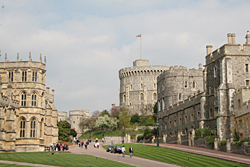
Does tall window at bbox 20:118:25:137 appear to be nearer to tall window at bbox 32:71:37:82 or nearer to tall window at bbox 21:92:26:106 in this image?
tall window at bbox 21:92:26:106

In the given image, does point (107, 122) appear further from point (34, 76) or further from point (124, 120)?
point (34, 76)

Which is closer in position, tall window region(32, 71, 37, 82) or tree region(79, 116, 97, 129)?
tall window region(32, 71, 37, 82)

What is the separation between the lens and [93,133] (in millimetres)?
107438

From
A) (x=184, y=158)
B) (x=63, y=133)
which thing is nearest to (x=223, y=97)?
(x=184, y=158)

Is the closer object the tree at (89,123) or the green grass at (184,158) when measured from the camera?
the green grass at (184,158)

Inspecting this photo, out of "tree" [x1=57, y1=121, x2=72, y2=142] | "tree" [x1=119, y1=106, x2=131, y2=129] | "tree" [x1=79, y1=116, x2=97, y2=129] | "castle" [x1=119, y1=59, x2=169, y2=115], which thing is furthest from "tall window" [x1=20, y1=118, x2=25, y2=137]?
"castle" [x1=119, y1=59, x2=169, y2=115]

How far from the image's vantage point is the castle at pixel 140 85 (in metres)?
128

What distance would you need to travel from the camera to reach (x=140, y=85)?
129 metres

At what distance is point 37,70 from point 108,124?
154 feet

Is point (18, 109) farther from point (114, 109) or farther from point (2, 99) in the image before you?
point (114, 109)

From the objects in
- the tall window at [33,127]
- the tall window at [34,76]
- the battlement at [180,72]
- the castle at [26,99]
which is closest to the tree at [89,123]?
the battlement at [180,72]

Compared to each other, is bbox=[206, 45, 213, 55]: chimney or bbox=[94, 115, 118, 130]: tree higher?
bbox=[206, 45, 213, 55]: chimney

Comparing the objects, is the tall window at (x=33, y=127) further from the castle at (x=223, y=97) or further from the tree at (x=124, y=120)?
the tree at (x=124, y=120)

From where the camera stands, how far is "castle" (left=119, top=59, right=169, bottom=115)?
12762cm
